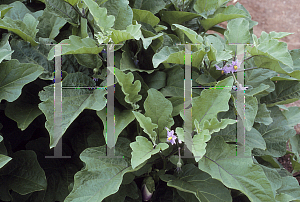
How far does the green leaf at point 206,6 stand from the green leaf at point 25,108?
836 millimetres

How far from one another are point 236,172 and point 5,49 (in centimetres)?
92

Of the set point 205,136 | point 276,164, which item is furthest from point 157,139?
point 276,164

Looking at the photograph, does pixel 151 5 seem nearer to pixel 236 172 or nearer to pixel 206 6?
pixel 206 6

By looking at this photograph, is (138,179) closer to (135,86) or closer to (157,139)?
(157,139)

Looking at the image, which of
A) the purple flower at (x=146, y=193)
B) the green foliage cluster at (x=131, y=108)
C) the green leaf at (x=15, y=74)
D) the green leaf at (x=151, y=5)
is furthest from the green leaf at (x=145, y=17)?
the purple flower at (x=146, y=193)

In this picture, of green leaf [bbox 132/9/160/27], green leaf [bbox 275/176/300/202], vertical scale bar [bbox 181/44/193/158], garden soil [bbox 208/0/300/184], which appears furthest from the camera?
garden soil [bbox 208/0/300/184]

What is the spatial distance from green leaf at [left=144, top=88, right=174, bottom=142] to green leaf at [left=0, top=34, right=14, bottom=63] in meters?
0.51

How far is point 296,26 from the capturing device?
126 inches

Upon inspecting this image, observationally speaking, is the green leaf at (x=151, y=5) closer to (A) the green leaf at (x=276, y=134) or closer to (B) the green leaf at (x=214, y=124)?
(B) the green leaf at (x=214, y=124)

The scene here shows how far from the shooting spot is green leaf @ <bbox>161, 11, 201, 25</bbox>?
130 cm

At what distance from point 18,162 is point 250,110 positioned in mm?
948

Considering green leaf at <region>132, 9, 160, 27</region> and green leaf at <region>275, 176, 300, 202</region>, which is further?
green leaf at <region>275, 176, 300, 202</region>

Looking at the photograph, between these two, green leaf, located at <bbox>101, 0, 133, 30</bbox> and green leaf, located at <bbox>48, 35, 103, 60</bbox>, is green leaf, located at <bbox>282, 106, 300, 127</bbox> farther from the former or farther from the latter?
green leaf, located at <bbox>48, 35, 103, 60</bbox>

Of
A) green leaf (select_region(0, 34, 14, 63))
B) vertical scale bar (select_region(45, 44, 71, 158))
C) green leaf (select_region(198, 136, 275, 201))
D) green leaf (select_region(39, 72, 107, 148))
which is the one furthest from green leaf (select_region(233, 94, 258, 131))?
green leaf (select_region(0, 34, 14, 63))
